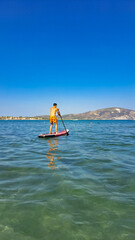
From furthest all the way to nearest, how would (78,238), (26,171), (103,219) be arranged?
(26,171)
(103,219)
(78,238)

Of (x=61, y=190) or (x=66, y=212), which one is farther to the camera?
(x=61, y=190)

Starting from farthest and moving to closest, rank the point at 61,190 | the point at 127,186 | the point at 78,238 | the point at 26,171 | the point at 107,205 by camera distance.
→ the point at 26,171
the point at 127,186
the point at 61,190
the point at 107,205
the point at 78,238

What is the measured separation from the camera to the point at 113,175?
517 cm

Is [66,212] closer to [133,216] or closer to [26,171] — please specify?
[133,216]

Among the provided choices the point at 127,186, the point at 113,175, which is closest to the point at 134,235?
the point at 127,186

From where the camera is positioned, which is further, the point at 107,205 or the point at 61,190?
the point at 61,190

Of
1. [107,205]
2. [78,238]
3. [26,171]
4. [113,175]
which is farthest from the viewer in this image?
[26,171]

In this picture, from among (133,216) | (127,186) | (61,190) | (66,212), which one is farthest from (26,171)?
(133,216)

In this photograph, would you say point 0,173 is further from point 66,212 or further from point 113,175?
point 113,175

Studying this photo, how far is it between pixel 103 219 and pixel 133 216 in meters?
0.59

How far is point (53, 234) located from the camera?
2.46m

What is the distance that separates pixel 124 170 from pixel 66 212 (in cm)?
338

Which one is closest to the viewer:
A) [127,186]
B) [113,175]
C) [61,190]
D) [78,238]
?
[78,238]

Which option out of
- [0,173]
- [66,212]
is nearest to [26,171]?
[0,173]
